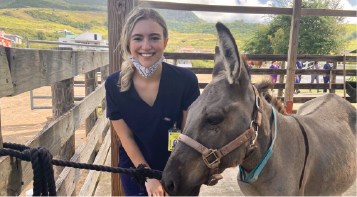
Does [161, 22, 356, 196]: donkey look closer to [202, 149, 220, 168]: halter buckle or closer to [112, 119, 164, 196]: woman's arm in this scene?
[202, 149, 220, 168]: halter buckle

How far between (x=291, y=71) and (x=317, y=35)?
19771 mm

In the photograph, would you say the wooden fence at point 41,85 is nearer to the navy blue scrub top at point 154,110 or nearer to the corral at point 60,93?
the corral at point 60,93

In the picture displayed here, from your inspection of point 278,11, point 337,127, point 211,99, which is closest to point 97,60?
point 211,99

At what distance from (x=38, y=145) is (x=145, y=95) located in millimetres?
787

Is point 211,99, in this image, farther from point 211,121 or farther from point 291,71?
point 291,71

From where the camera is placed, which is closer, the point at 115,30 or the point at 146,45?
the point at 146,45

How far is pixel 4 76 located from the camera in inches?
42.4

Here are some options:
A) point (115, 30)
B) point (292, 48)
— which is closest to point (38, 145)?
point (115, 30)

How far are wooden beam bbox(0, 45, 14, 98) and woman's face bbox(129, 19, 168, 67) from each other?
33.0 inches

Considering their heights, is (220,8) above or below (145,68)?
above

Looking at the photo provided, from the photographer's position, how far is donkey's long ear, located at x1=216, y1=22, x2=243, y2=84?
1.39m

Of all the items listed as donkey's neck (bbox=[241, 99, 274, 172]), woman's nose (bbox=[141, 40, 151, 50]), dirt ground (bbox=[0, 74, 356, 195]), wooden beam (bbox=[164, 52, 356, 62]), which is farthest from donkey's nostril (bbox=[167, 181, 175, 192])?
wooden beam (bbox=[164, 52, 356, 62])

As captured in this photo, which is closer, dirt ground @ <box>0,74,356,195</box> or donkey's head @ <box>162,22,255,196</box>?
donkey's head @ <box>162,22,255,196</box>

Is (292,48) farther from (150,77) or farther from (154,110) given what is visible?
(154,110)
